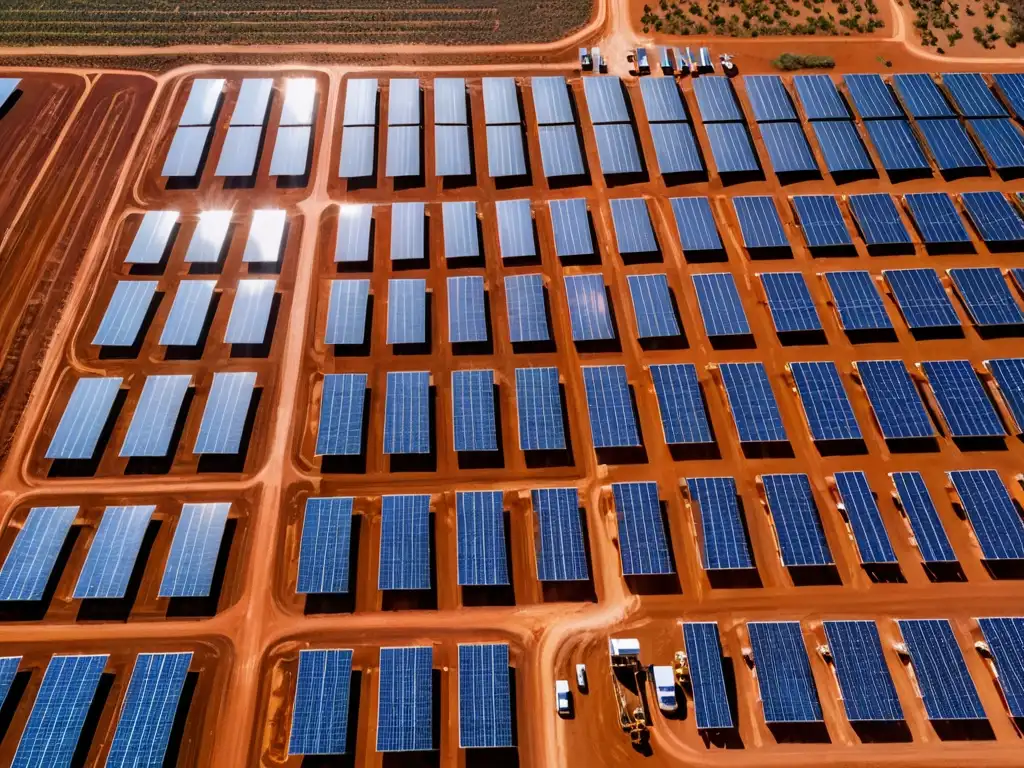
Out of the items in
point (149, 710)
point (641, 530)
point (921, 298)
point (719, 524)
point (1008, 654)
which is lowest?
point (149, 710)

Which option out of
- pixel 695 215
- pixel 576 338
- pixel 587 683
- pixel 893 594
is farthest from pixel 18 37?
pixel 893 594

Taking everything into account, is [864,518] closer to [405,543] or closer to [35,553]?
[405,543]

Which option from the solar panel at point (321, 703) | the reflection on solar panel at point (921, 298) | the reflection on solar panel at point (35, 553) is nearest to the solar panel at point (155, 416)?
the reflection on solar panel at point (35, 553)

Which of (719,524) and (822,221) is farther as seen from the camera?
(822,221)

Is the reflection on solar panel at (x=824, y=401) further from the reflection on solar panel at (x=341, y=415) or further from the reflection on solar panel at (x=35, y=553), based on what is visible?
the reflection on solar panel at (x=35, y=553)

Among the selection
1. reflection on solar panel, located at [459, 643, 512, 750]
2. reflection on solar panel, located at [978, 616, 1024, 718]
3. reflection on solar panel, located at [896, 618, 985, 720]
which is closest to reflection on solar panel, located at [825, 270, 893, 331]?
reflection on solar panel, located at [978, 616, 1024, 718]

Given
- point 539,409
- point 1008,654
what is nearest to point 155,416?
point 539,409

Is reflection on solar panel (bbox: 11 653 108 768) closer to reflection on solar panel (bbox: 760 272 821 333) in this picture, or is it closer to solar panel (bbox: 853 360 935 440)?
reflection on solar panel (bbox: 760 272 821 333)
